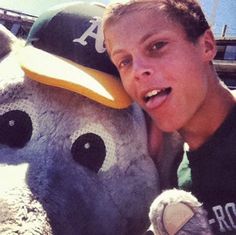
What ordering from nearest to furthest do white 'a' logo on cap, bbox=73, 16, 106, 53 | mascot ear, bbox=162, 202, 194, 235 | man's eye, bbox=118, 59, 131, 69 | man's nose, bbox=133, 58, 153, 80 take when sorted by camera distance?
mascot ear, bbox=162, 202, 194, 235 < man's nose, bbox=133, 58, 153, 80 < man's eye, bbox=118, 59, 131, 69 < white 'a' logo on cap, bbox=73, 16, 106, 53

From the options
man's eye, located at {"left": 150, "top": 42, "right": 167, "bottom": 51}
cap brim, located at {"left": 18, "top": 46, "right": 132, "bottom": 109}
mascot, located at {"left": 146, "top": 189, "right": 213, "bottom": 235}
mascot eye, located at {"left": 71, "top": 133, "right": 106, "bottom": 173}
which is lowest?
mascot eye, located at {"left": 71, "top": 133, "right": 106, "bottom": 173}

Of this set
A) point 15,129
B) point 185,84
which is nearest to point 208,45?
point 185,84

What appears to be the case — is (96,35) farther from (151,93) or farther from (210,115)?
(210,115)

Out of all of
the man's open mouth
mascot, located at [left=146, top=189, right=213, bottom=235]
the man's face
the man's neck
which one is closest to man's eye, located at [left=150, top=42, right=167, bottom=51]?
the man's face

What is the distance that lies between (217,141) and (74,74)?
445mm

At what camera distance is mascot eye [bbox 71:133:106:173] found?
1.40m

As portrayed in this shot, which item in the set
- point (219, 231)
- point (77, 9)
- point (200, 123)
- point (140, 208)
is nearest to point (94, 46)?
point (77, 9)

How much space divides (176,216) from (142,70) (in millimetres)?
387

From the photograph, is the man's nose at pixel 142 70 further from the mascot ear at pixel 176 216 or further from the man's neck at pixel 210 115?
the mascot ear at pixel 176 216

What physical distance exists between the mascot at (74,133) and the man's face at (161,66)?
118 mm

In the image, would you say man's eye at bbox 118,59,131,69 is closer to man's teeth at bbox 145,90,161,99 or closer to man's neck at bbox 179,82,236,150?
man's teeth at bbox 145,90,161,99

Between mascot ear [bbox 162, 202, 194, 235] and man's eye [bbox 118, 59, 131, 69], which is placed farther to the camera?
man's eye [bbox 118, 59, 131, 69]

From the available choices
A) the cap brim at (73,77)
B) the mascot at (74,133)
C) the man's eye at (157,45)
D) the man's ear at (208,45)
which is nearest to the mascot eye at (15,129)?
the mascot at (74,133)

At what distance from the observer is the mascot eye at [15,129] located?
4.60ft
